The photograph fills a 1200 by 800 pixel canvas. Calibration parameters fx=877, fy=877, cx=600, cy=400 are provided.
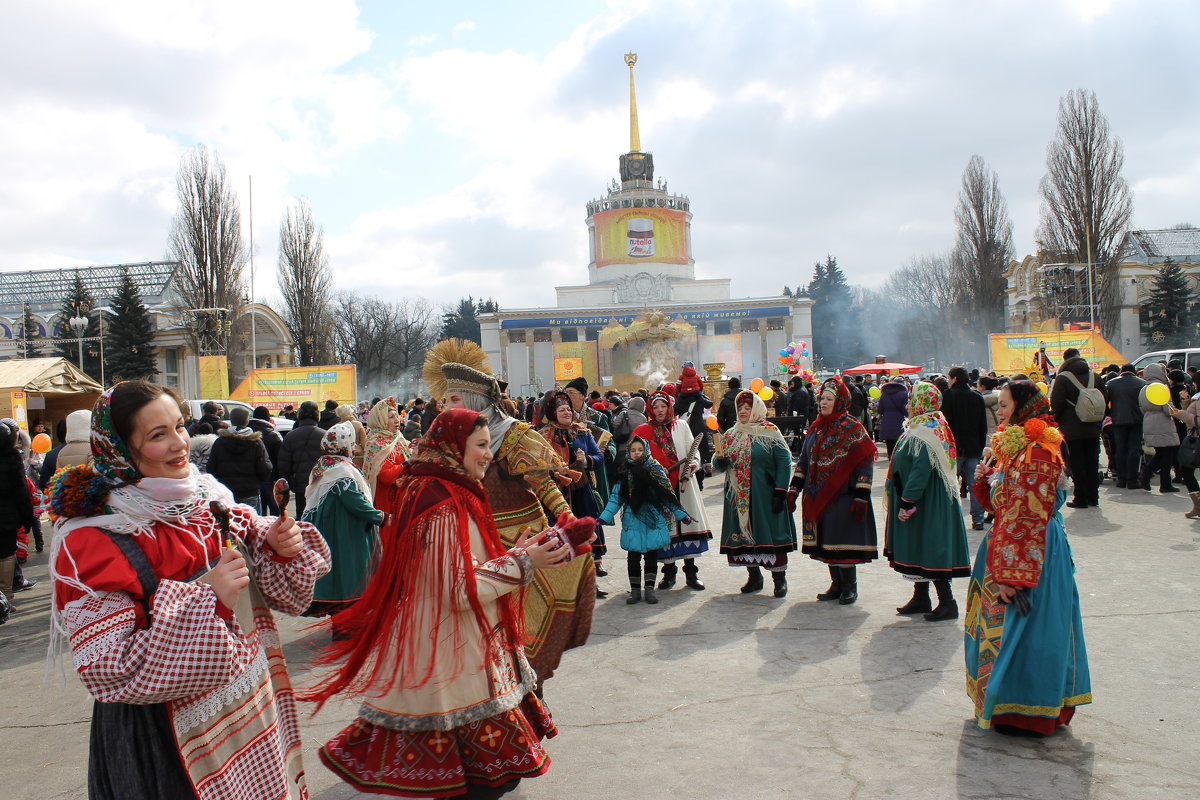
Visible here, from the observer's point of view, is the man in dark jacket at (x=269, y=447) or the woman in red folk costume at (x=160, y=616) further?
the man in dark jacket at (x=269, y=447)

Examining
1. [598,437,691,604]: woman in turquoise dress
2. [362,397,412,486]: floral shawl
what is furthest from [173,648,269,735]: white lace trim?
[362,397,412,486]: floral shawl

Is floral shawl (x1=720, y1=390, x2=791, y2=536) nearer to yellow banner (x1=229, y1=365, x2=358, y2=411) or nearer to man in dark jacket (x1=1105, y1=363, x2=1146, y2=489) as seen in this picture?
man in dark jacket (x1=1105, y1=363, x2=1146, y2=489)

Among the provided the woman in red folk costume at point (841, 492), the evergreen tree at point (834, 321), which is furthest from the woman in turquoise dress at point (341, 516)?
the evergreen tree at point (834, 321)

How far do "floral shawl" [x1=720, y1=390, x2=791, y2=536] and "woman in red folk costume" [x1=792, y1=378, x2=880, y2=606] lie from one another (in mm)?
520

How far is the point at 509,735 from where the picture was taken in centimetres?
314

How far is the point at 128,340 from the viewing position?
35.9 meters

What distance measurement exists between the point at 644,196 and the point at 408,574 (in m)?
62.2

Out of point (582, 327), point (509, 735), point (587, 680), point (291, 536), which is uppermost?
point (582, 327)

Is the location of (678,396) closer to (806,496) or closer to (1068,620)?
(806,496)

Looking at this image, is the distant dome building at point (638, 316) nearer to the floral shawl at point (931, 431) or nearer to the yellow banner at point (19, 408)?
the yellow banner at point (19, 408)

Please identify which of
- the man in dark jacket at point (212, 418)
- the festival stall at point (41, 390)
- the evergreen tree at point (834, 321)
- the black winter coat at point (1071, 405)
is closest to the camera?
the man in dark jacket at point (212, 418)

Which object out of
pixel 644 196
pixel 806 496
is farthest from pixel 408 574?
pixel 644 196

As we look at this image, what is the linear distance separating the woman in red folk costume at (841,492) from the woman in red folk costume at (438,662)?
13.5ft

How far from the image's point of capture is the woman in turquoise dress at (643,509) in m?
7.17
